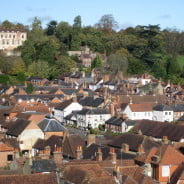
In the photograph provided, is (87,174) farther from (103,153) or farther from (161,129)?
(161,129)

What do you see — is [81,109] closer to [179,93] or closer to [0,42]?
[179,93]

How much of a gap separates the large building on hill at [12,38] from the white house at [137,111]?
49.6 metres

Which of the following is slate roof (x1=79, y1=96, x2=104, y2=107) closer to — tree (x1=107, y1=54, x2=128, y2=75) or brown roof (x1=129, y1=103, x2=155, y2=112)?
brown roof (x1=129, y1=103, x2=155, y2=112)

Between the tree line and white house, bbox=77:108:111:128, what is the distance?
29.0 m

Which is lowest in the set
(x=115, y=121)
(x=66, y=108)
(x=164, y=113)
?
(x=115, y=121)

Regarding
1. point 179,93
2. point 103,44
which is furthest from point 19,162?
point 103,44

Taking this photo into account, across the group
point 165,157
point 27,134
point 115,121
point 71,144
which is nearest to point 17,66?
point 115,121

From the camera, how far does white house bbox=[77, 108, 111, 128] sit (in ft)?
197

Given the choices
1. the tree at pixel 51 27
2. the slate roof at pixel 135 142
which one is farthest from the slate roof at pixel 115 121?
the tree at pixel 51 27

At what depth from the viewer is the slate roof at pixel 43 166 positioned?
2512cm

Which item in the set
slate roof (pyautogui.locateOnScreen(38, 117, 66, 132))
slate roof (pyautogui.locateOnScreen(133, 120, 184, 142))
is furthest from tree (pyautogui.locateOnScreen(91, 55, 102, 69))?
slate roof (pyautogui.locateOnScreen(38, 117, 66, 132))

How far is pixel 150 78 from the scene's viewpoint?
89562 millimetres

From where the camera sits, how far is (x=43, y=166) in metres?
25.5

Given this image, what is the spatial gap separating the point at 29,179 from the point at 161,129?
94.3ft
